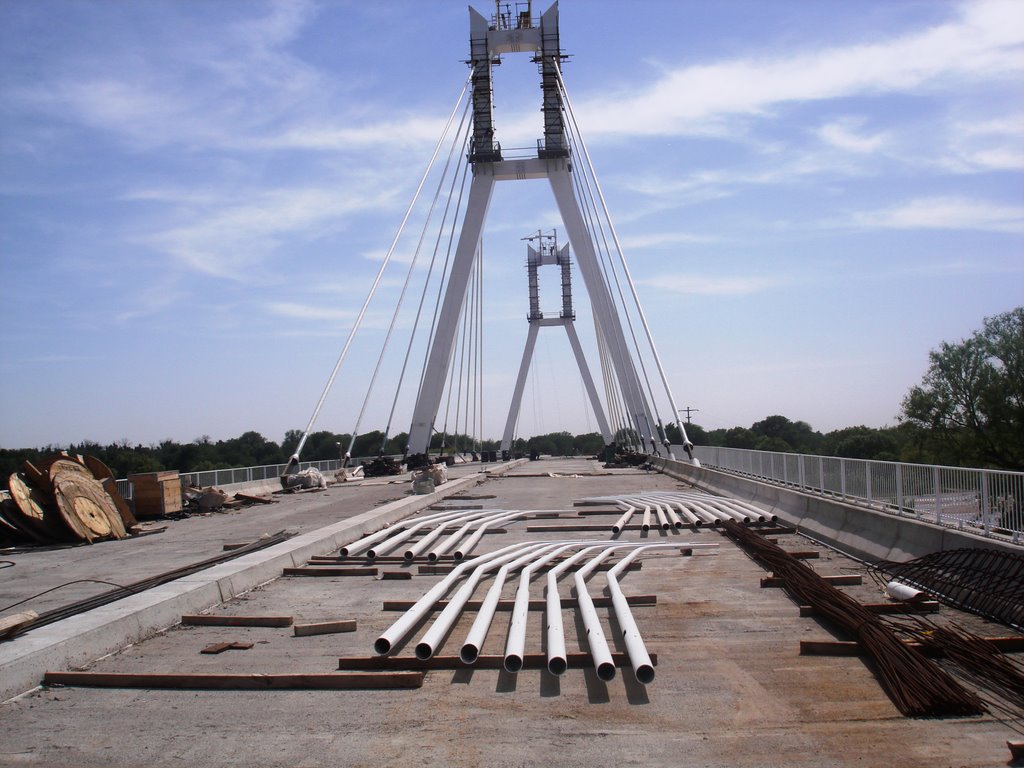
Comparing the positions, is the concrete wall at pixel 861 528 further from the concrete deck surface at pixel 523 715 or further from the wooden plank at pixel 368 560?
the wooden plank at pixel 368 560

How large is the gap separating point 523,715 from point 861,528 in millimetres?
7653

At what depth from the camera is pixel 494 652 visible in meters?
7.05

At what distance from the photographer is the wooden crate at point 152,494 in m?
21.0

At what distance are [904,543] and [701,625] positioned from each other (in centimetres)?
371

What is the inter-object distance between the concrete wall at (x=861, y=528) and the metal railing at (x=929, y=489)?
7.0 inches

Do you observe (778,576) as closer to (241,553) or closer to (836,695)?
(836,695)

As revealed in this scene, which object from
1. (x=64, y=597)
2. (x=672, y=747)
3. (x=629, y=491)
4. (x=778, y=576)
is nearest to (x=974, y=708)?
(x=672, y=747)

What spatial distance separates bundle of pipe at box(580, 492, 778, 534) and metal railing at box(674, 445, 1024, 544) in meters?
1.12

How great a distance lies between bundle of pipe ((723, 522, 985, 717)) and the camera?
5.40m

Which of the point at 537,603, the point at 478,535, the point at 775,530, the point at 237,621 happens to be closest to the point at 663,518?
the point at 775,530

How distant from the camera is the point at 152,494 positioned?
21.0 m

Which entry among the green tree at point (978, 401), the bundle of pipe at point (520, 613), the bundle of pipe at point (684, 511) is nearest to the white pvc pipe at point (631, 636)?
the bundle of pipe at point (520, 613)

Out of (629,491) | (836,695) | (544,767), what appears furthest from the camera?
(629,491)

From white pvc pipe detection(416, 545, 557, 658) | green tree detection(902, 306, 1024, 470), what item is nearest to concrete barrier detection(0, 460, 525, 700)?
white pvc pipe detection(416, 545, 557, 658)
